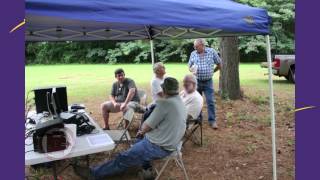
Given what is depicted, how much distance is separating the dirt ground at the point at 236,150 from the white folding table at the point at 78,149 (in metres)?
0.87

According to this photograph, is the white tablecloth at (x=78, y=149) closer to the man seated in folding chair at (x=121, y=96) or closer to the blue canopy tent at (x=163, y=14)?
the blue canopy tent at (x=163, y=14)

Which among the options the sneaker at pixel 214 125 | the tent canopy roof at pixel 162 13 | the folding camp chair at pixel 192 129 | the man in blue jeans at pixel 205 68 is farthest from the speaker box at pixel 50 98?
the sneaker at pixel 214 125

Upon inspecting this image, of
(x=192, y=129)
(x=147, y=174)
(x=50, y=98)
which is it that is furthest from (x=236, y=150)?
(x=50, y=98)

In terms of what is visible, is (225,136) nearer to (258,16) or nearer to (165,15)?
(258,16)

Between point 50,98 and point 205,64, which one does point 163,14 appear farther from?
point 205,64

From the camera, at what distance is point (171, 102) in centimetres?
377

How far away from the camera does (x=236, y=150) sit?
525 cm

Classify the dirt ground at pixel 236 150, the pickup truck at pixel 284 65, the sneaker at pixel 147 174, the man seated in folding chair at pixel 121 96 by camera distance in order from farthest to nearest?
the pickup truck at pixel 284 65, the man seated in folding chair at pixel 121 96, the dirt ground at pixel 236 150, the sneaker at pixel 147 174

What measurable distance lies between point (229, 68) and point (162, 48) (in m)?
17.7

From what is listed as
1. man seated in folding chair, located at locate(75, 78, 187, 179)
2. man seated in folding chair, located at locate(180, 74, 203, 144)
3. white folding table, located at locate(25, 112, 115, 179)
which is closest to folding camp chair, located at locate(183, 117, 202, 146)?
man seated in folding chair, located at locate(180, 74, 203, 144)

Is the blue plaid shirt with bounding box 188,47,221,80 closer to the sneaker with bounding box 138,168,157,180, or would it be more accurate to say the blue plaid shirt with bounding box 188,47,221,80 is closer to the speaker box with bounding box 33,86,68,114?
the speaker box with bounding box 33,86,68,114

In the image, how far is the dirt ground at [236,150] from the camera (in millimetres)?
4363

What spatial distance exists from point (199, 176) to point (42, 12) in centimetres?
255

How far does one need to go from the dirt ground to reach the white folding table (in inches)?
34.1
